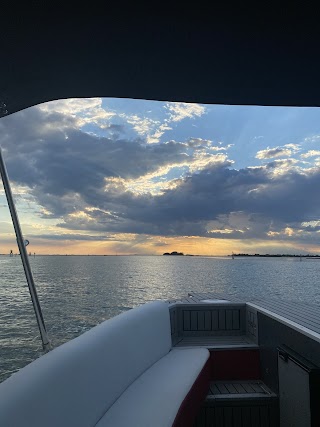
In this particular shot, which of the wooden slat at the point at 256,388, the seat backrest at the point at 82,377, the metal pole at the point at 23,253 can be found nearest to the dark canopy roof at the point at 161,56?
the metal pole at the point at 23,253

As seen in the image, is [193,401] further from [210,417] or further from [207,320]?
[207,320]

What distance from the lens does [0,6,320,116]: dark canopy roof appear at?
6.04 feet

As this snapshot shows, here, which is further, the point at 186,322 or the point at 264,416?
the point at 186,322

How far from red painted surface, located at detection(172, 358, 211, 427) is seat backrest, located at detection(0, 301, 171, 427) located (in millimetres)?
389

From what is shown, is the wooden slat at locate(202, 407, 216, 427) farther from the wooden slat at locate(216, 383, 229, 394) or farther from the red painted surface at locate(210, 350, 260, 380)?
the red painted surface at locate(210, 350, 260, 380)

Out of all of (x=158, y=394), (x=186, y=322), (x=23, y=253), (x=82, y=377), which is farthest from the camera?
(x=186, y=322)

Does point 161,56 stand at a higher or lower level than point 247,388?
higher

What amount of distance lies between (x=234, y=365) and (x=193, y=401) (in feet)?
3.26

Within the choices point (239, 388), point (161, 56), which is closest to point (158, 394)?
point (239, 388)

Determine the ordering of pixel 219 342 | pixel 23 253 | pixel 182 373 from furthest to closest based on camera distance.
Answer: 1. pixel 23 253
2. pixel 219 342
3. pixel 182 373

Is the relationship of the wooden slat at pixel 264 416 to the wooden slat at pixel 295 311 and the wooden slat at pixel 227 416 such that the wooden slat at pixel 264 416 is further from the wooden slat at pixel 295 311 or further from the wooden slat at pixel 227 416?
the wooden slat at pixel 295 311

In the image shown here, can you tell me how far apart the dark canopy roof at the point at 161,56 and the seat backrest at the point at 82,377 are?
1.63 metres

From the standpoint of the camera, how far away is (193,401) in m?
2.51

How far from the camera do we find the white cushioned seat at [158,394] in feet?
6.31
